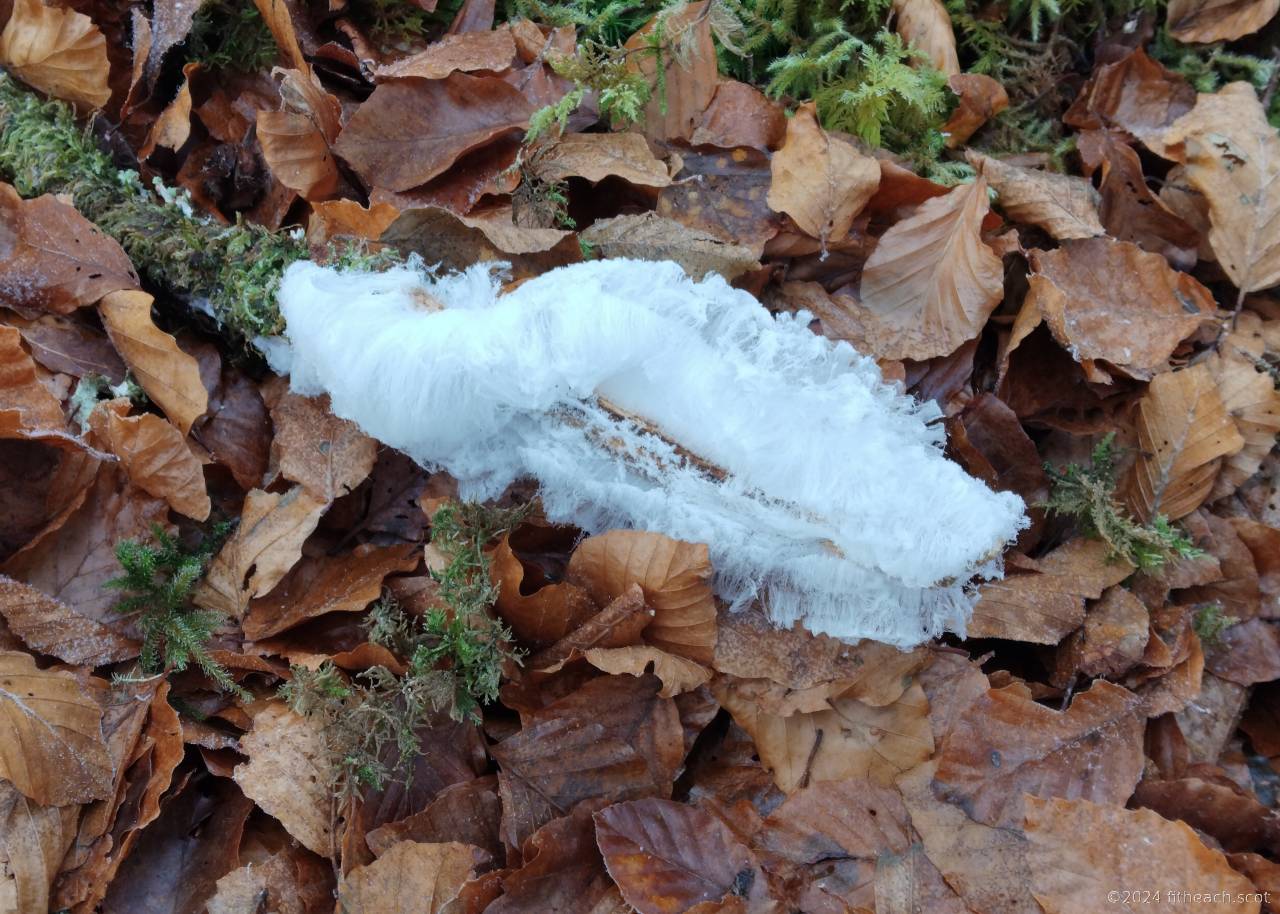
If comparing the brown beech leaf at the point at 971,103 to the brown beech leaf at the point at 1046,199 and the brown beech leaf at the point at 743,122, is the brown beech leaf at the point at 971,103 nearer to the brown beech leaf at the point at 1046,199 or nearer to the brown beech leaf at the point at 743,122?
the brown beech leaf at the point at 1046,199

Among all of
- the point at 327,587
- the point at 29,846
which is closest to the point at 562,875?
the point at 327,587

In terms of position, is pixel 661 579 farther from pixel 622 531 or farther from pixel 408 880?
pixel 408 880

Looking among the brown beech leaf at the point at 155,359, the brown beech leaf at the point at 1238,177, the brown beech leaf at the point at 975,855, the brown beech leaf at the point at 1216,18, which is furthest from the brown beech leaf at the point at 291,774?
the brown beech leaf at the point at 1216,18

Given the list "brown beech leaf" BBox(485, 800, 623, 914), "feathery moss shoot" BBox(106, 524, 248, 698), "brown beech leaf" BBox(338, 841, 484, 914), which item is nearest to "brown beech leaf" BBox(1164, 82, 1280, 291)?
"brown beech leaf" BBox(485, 800, 623, 914)

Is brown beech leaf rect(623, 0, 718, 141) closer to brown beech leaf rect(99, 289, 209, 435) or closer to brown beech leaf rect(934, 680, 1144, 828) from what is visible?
brown beech leaf rect(99, 289, 209, 435)

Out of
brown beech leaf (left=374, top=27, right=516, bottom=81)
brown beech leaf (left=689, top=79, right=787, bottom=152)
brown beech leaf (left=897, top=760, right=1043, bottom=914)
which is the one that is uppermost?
brown beech leaf (left=374, top=27, right=516, bottom=81)

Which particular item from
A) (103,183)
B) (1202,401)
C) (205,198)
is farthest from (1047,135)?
(103,183)
